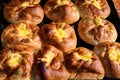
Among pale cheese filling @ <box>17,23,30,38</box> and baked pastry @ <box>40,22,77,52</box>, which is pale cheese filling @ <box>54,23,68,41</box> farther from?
pale cheese filling @ <box>17,23,30,38</box>

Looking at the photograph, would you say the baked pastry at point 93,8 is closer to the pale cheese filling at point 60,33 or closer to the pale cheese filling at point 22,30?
the pale cheese filling at point 60,33

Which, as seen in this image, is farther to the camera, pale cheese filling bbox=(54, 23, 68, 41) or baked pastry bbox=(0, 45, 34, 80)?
pale cheese filling bbox=(54, 23, 68, 41)

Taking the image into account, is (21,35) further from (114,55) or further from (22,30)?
(114,55)

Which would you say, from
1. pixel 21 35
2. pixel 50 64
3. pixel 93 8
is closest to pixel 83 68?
pixel 50 64

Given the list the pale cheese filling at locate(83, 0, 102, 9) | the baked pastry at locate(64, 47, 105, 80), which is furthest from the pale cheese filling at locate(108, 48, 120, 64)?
the pale cheese filling at locate(83, 0, 102, 9)

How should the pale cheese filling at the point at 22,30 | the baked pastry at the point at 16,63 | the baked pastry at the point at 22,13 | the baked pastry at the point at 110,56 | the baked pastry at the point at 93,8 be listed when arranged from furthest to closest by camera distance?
the baked pastry at the point at 93,8 → the baked pastry at the point at 22,13 → the pale cheese filling at the point at 22,30 → the baked pastry at the point at 110,56 → the baked pastry at the point at 16,63

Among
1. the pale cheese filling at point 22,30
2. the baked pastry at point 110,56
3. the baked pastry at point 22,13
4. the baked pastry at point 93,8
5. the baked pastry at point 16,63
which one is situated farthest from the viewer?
the baked pastry at point 93,8

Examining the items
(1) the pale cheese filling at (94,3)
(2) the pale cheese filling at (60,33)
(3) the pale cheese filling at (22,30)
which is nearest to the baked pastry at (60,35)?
(2) the pale cheese filling at (60,33)
